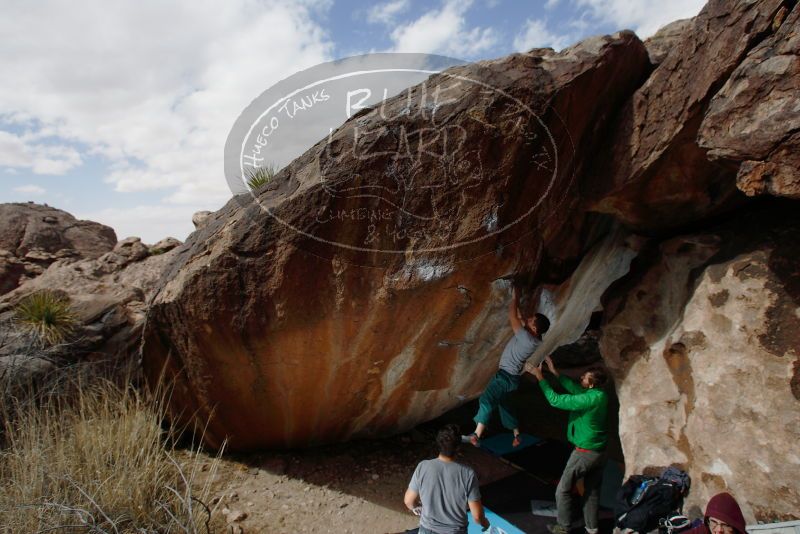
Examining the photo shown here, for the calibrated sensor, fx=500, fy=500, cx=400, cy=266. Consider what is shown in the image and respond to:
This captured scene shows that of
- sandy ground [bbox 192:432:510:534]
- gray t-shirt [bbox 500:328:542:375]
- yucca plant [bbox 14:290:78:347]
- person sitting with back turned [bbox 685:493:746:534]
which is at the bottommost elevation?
sandy ground [bbox 192:432:510:534]

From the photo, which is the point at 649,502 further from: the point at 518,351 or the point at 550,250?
the point at 550,250

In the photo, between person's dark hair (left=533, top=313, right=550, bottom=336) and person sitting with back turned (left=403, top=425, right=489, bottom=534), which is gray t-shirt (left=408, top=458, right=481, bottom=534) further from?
person's dark hair (left=533, top=313, right=550, bottom=336)

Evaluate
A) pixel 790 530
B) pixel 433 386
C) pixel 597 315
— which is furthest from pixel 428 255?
pixel 790 530

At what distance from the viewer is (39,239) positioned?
10234 mm

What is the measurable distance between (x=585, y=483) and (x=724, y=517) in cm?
121

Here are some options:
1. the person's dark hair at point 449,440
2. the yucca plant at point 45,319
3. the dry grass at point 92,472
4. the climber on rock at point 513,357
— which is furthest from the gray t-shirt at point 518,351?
the yucca plant at point 45,319

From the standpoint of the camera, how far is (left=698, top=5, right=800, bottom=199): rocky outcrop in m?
2.62

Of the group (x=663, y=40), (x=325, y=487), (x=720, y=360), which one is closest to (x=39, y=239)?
(x=325, y=487)

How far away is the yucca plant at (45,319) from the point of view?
483cm

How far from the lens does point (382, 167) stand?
3.60m

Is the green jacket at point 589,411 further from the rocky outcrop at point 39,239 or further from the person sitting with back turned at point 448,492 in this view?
the rocky outcrop at point 39,239

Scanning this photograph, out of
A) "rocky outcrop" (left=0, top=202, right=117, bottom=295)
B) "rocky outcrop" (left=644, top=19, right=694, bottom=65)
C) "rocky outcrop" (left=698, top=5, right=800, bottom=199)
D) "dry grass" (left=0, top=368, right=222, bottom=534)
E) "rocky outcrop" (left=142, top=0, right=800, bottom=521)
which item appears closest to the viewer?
"rocky outcrop" (left=698, top=5, right=800, bottom=199)

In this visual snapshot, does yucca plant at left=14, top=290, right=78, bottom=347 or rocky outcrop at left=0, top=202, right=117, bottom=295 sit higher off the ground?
rocky outcrop at left=0, top=202, right=117, bottom=295

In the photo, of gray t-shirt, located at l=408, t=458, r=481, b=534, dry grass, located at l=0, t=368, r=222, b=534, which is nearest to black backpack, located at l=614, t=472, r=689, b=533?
gray t-shirt, located at l=408, t=458, r=481, b=534
